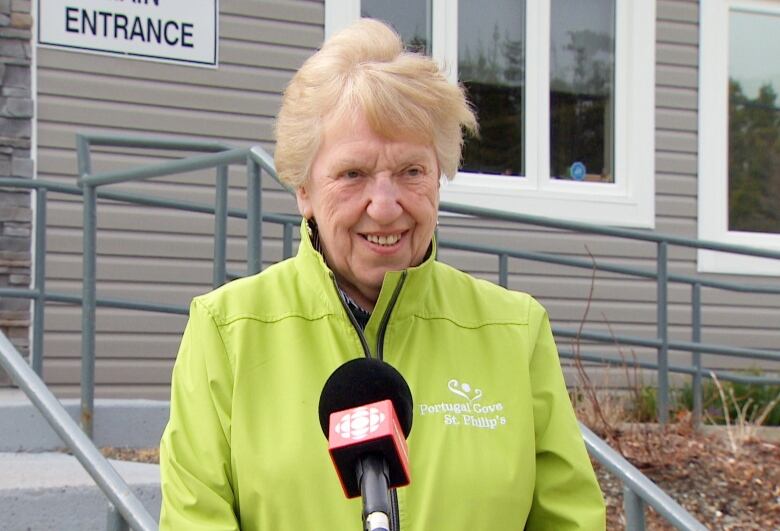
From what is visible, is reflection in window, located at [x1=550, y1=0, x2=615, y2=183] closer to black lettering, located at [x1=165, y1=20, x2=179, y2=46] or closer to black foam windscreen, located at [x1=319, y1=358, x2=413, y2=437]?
black lettering, located at [x1=165, y1=20, x2=179, y2=46]

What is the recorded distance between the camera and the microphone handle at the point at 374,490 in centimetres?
135

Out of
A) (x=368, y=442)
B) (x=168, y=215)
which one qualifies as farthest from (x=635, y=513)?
(x=168, y=215)

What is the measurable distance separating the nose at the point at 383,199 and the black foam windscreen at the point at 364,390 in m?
0.41

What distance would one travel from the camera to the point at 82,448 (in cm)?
315

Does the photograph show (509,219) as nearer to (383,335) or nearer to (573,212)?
(573,212)

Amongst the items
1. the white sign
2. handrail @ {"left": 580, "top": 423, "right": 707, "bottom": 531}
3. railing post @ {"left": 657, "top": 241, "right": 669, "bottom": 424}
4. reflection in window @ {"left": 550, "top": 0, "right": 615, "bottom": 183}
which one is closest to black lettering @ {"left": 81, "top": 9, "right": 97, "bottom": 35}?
the white sign

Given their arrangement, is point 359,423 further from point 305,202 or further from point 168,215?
point 168,215

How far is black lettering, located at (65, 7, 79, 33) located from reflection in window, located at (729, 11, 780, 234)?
15.1 ft

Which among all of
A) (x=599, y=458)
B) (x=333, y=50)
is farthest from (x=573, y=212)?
(x=333, y=50)

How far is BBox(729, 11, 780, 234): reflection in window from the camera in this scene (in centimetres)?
890

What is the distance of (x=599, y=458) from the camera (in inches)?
137

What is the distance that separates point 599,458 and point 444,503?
170cm

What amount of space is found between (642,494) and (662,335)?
3376mm

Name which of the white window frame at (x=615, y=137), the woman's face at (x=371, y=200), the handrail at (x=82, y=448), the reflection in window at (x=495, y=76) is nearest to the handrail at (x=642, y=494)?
the handrail at (x=82, y=448)
